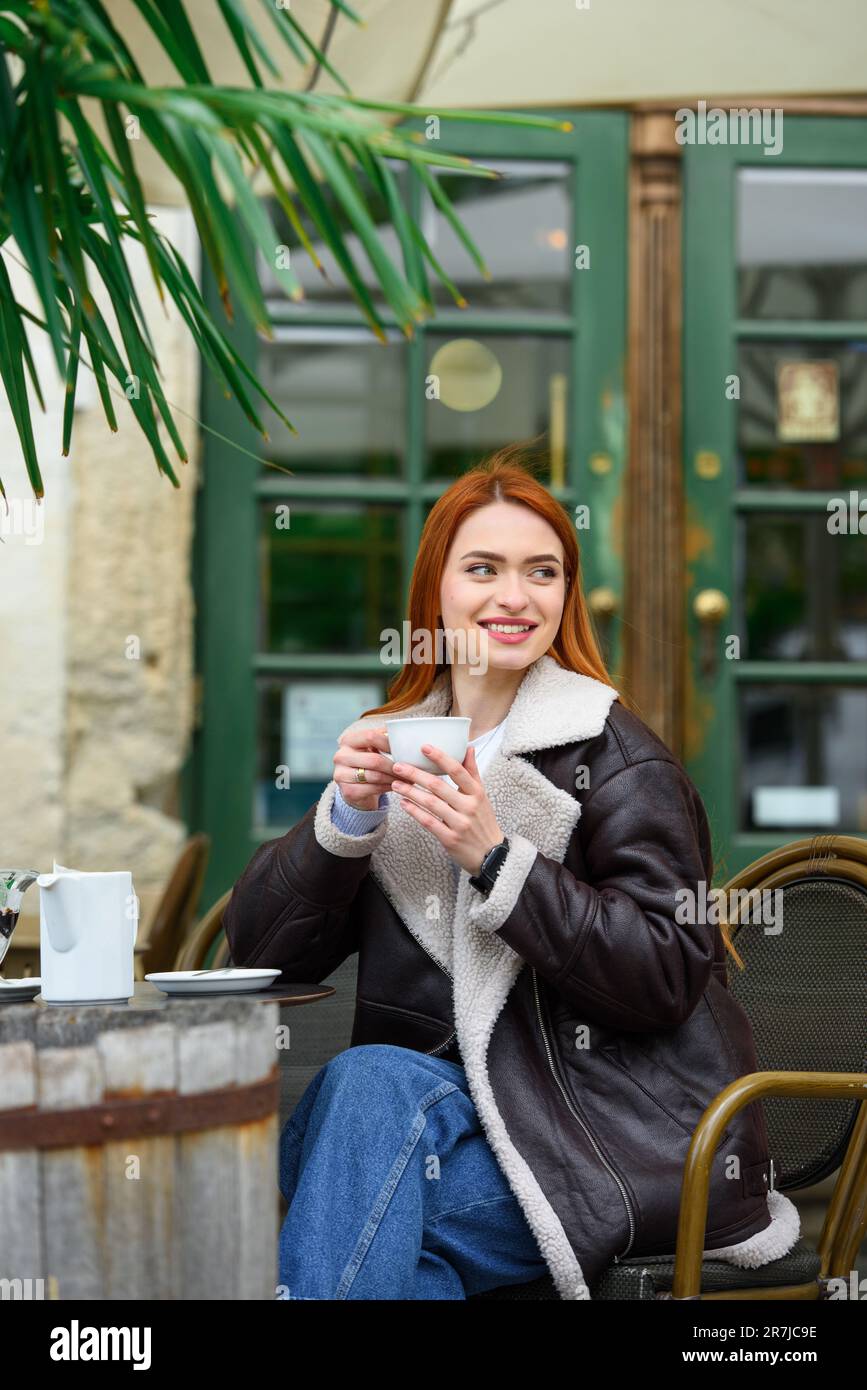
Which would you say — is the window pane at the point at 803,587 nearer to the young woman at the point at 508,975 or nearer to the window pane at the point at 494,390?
the window pane at the point at 494,390

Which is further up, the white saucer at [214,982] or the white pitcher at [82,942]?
the white pitcher at [82,942]

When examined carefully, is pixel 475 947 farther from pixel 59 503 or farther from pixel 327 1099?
pixel 59 503

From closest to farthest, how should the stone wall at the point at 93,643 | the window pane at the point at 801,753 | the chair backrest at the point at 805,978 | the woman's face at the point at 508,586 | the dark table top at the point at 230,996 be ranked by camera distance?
the dark table top at the point at 230,996, the woman's face at the point at 508,586, the chair backrest at the point at 805,978, the stone wall at the point at 93,643, the window pane at the point at 801,753

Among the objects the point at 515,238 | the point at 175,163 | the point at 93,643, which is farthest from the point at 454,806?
the point at 515,238

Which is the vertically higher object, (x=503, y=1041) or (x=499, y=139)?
(x=499, y=139)

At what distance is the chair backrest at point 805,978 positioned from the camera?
7.13ft

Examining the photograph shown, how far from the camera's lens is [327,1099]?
1.80m

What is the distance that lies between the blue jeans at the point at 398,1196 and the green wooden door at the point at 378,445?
217 cm

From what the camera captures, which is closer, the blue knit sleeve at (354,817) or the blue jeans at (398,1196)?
the blue jeans at (398,1196)

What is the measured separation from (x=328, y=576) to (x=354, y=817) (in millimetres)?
2135

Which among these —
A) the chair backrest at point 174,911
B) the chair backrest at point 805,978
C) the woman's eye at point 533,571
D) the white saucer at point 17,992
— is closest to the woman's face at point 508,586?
the woman's eye at point 533,571

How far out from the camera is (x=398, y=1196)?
1.69 m
